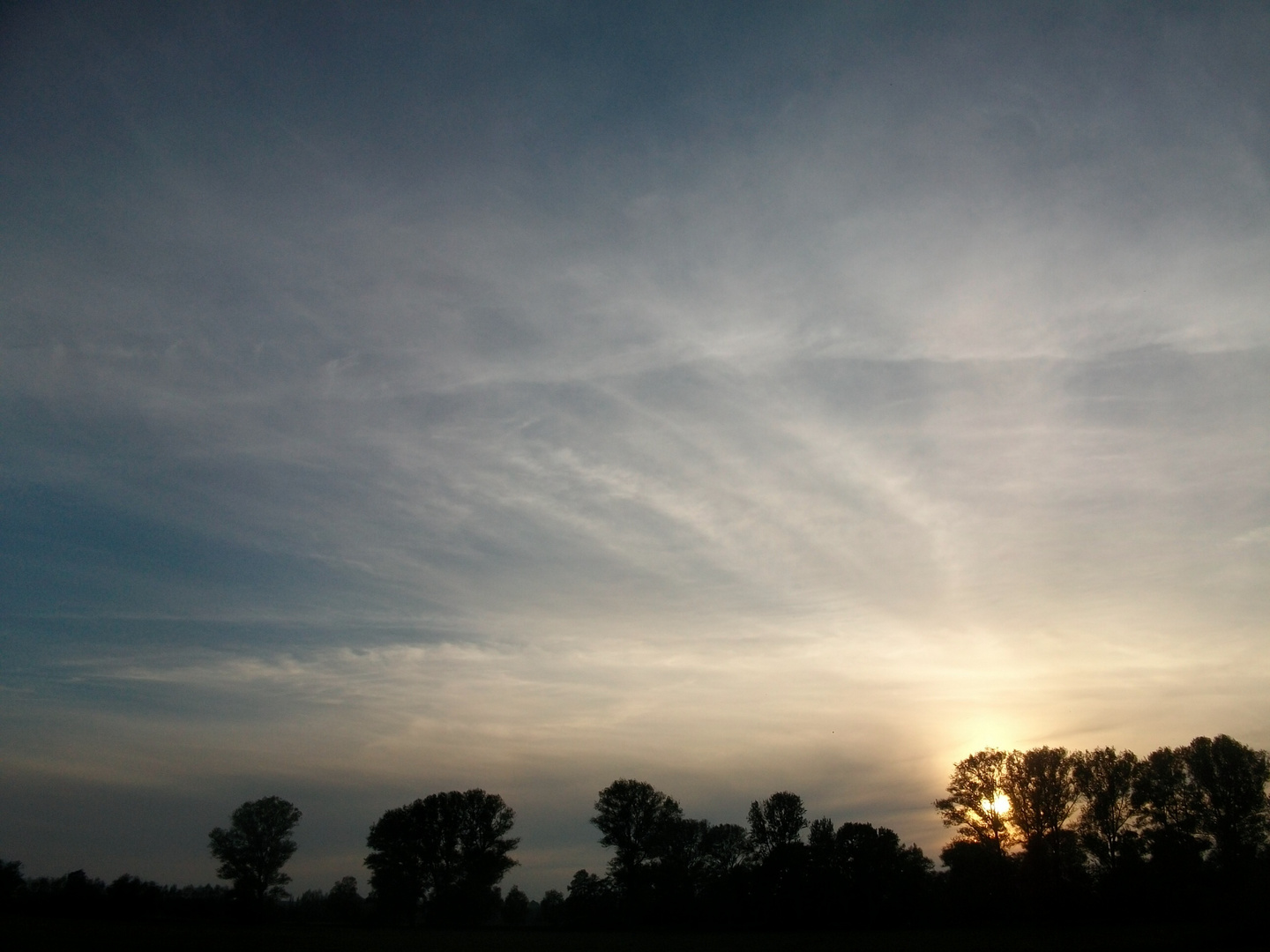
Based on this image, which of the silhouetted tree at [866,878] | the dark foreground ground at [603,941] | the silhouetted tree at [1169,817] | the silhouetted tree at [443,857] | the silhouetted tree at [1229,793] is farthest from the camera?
the silhouetted tree at [443,857]

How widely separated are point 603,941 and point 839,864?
107ft

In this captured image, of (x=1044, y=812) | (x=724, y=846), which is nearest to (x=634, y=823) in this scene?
(x=724, y=846)

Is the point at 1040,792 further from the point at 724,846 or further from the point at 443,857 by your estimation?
the point at 443,857

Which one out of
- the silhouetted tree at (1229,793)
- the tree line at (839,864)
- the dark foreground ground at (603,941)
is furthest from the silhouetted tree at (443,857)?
the silhouetted tree at (1229,793)

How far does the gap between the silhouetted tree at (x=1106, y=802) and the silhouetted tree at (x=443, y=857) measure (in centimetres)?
7601

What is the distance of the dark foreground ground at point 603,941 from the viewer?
46156 mm

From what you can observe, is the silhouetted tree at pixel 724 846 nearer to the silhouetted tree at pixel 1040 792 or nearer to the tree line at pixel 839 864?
the tree line at pixel 839 864

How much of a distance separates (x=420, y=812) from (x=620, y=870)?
32311 mm

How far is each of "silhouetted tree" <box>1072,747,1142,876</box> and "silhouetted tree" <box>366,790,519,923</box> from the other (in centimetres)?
7601

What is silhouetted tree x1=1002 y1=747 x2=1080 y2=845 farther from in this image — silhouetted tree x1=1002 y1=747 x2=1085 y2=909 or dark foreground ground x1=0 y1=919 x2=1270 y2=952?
dark foreground ground x1=0 y1=919 x2=1270 y2=952

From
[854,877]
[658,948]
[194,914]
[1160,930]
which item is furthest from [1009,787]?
[194,914]

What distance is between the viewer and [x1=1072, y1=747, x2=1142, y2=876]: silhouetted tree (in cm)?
7650

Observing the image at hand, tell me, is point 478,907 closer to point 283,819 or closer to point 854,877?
point 283,819

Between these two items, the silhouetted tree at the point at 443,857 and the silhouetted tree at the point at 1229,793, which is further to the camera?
the silhouetted tree at the point at 443,857
